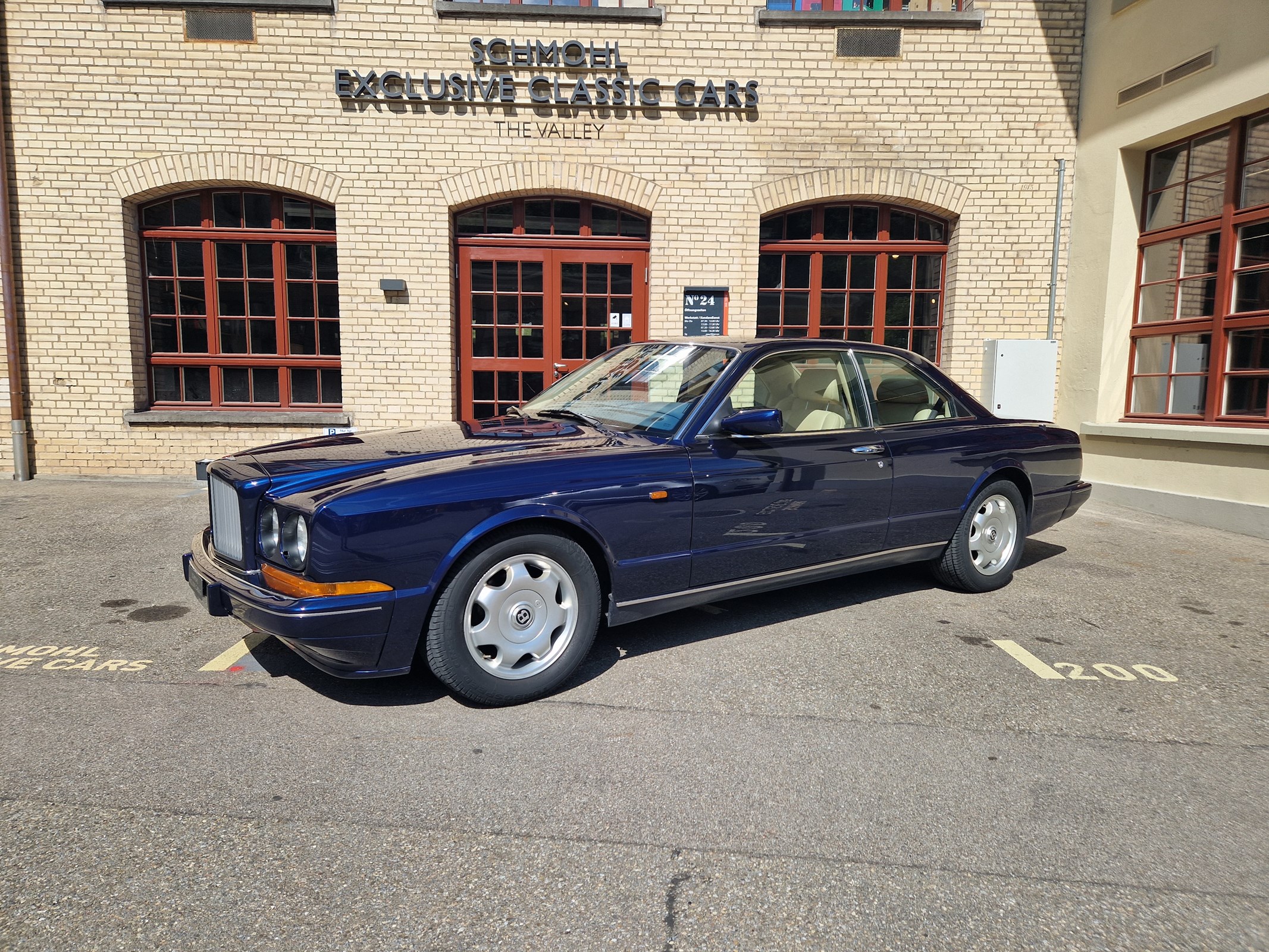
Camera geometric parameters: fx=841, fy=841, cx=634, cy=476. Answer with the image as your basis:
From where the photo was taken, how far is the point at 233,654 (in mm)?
3902

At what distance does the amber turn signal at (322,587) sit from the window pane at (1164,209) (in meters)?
8.57

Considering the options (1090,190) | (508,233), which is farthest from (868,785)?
(1090,190)

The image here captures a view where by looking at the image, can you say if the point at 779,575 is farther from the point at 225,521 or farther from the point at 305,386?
the point at 305,386

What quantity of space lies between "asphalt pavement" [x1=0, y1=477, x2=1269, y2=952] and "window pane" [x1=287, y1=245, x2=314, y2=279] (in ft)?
18.0

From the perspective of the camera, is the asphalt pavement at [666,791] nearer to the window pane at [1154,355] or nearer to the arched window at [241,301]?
the window pane at [1154,355]

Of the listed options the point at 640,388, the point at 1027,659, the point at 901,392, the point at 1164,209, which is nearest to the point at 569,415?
the point at 640,388

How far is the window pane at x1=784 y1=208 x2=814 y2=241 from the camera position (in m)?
9.41

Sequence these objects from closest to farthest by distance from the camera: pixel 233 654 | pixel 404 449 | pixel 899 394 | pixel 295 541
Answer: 1. pixel 295 541
2. pixel 404 449
3. pixel 233 654
4. pixel 899 394

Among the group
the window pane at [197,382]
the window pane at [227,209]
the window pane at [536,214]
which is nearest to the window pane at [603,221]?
the window pane at [536,214]

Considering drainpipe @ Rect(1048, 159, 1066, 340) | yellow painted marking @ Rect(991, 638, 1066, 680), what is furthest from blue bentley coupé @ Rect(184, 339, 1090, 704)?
drainpipe @ Rect(1048, 159, 1066, 340)

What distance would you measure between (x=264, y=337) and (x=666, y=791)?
8.23m

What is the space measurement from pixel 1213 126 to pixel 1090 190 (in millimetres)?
1309

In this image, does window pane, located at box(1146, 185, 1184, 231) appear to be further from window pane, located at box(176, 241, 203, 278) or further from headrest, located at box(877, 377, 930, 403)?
window pane, located at box(176, 241, 203, 278)

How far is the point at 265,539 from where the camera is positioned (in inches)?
125
